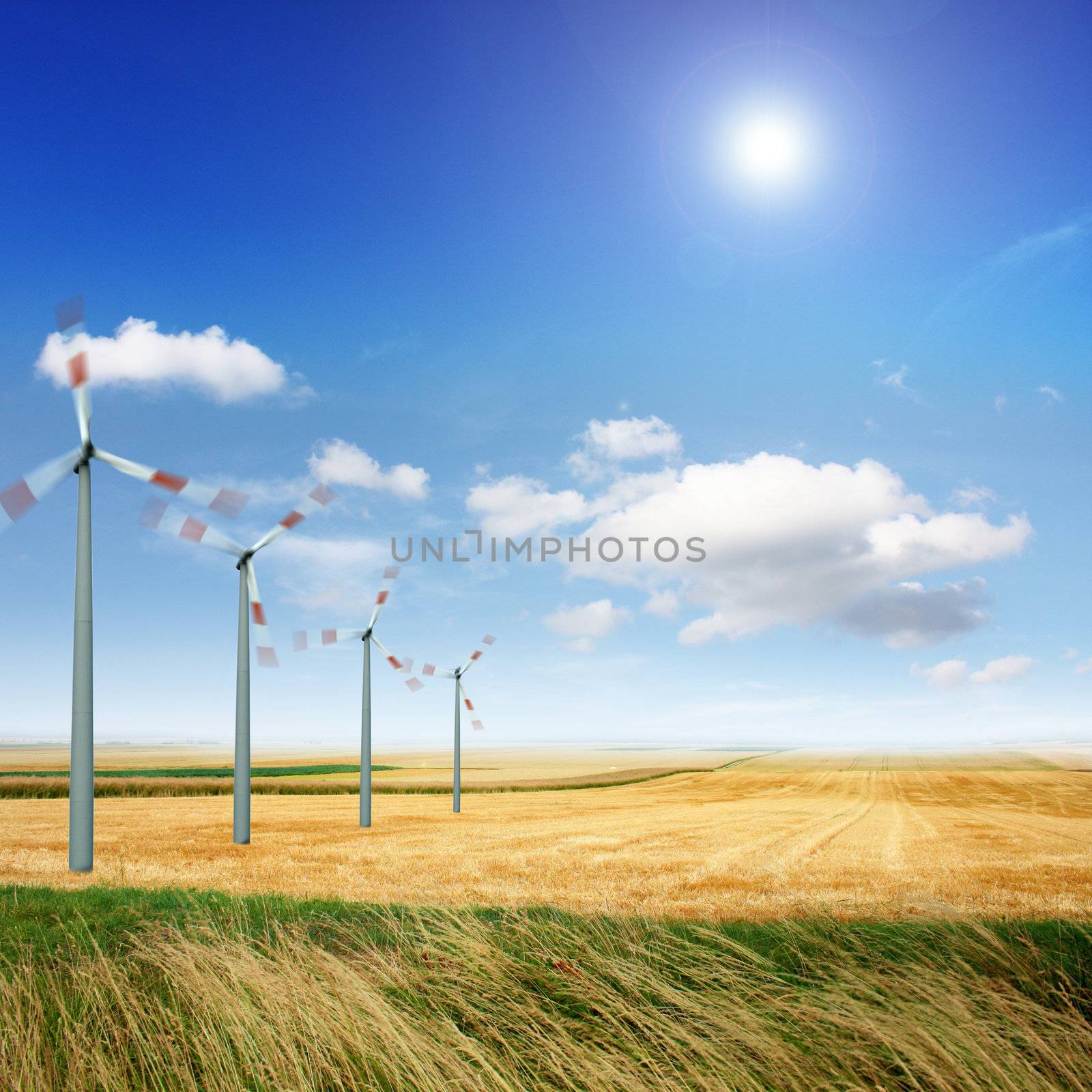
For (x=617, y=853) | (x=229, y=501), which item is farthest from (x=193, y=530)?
(x=617, y=853)

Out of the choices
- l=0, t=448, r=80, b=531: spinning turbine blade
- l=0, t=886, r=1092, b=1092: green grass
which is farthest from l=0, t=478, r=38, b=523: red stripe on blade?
l=0, t=886, r=1092, b=1092: green grass

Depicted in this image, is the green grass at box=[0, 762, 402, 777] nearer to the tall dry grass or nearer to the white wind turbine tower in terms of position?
the white wind turbine tower

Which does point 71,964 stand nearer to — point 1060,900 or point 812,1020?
point 812,1020

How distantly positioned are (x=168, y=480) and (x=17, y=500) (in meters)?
4.42

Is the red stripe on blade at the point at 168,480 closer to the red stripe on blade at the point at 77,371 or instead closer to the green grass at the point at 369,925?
the red stripe on blade at the point at 77,371

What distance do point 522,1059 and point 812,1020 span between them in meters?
3.08

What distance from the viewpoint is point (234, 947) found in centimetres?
1038

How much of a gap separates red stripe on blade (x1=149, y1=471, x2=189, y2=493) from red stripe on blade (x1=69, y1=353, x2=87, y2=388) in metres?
3.95

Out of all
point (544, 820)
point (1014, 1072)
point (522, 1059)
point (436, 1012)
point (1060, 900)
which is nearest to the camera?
point (1014, 1072)

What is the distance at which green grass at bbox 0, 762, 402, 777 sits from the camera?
326 feet

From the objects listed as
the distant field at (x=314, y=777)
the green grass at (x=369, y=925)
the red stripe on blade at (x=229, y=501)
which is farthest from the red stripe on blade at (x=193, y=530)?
the distant field at (x=314, y=777)

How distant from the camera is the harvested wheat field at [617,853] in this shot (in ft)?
63.7

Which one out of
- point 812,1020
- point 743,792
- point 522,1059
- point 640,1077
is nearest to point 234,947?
point 522,1059

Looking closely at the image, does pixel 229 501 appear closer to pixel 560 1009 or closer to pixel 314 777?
pixel 560 1009
